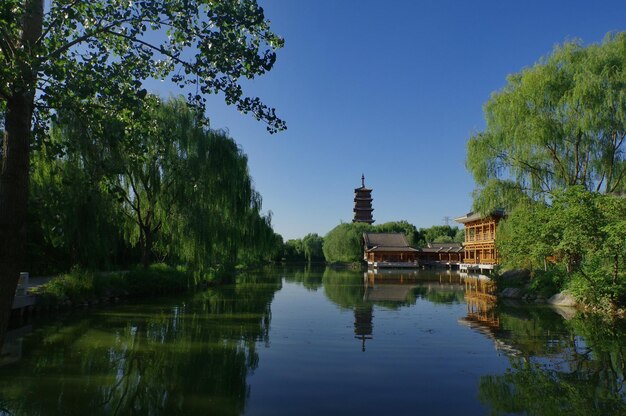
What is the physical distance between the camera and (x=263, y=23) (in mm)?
3578

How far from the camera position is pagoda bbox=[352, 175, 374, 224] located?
6738cm

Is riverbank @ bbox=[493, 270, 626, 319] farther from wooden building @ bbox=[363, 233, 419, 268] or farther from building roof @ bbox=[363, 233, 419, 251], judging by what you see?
building roof @ bbox=[363, 233, 419, 251]

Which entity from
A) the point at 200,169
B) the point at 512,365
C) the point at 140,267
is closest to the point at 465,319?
the point at 512,365

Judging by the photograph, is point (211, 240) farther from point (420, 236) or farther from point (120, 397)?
point (420, 236)

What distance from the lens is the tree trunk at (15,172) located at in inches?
119

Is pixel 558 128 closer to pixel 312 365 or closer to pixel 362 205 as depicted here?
pixel 312 365

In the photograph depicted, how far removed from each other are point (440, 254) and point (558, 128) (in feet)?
120

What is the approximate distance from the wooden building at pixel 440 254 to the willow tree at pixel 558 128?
29.7 metres

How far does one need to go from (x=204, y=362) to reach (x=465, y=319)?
699 cm

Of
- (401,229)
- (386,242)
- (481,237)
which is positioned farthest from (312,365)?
(401,229)

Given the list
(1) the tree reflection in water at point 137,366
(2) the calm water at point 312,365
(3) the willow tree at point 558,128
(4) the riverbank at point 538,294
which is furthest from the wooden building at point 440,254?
(1) the tree reflection in water at point 137,366

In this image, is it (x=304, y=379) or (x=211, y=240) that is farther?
(x=211, y=240)

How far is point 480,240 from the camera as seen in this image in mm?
34938

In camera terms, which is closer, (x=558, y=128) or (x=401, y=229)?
(x=558, y=128)
